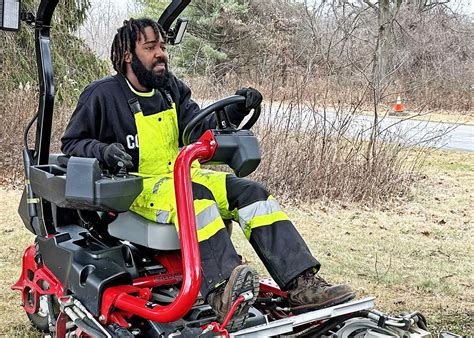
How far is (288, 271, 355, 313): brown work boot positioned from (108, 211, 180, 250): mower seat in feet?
1.81

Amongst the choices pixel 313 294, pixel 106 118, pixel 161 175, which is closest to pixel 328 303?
pixel 313 294

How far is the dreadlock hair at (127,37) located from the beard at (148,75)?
0.07 metres

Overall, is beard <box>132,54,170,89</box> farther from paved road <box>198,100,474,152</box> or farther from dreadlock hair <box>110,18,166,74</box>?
paved road <box>198,100,474,152</box>

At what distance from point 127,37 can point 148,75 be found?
215mm

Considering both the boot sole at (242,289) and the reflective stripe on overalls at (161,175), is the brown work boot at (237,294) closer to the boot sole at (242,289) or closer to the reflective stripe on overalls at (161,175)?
the boot sole at (242,289)

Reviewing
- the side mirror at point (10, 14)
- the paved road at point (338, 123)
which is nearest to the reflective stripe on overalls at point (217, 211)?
the side mirror at point (10, 14)

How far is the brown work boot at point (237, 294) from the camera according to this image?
7.95 feet

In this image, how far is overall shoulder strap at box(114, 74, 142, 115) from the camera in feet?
9.84

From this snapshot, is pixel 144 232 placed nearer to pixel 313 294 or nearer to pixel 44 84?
pixel 313 294

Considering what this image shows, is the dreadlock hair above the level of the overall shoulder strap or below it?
above

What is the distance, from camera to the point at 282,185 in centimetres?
661

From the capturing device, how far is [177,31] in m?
3.39

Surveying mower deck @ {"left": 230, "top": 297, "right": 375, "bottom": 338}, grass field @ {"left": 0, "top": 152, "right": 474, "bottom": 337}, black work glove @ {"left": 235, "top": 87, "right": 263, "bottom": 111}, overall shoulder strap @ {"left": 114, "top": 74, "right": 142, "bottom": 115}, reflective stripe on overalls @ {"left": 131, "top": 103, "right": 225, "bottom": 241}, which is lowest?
grass field @ {"left": 0, "top": 152, "right": 474, "bottom": 337}

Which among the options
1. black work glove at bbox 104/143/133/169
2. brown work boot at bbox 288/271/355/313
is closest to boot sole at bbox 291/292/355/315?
brown work boot at bbox 288/271/355/313
